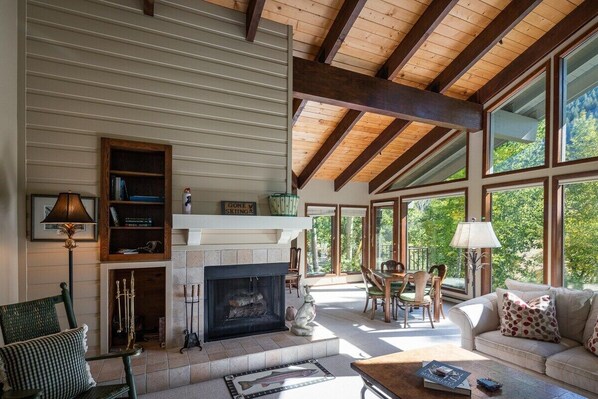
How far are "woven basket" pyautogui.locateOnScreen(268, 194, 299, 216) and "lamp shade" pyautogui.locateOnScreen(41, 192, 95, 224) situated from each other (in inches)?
69.4

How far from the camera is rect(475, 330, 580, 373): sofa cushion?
8.96 feet

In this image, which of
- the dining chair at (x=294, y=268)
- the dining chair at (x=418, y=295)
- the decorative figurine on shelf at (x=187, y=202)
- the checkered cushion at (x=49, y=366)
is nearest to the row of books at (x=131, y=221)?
the decorative figurine on shelf at (x=187, y=202)

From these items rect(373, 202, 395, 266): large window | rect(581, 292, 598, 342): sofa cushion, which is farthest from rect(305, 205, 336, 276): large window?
rect(581, 292, 598, 342): sofa cushion

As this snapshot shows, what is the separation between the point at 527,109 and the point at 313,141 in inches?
139

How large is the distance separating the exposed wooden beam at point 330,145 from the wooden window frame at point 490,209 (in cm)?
261

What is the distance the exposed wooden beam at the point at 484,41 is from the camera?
377 centimetres

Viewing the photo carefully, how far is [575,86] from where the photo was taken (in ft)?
14.2

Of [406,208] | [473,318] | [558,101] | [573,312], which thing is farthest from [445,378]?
[406,208]

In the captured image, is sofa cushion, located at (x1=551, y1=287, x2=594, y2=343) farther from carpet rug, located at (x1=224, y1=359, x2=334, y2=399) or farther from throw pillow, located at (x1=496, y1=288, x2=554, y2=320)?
carpet rug, located at (x1=224, y1=359, x2=334, y2=399)

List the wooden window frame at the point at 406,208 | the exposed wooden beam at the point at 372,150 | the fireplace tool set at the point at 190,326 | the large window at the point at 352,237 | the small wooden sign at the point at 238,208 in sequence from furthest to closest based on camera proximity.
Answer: the large window at the point at 352,237 → the wooden window frame at the point at 406,208 → the exposed wooden beam at the point at 372,150 → the small wooden sign at the point at 238,208 → the fireplace tool set at the point at 190,326

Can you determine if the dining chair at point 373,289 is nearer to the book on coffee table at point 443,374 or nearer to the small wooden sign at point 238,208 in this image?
the small wooden sign at point 238,208

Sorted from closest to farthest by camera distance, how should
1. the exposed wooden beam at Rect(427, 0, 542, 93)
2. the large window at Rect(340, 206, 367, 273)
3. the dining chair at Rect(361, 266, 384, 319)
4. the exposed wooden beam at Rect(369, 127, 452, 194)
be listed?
1. the exposed wooden beam at Rect(427, 0, 542, 93)
2. the dining chair at Rect(361, 266, 384, 319)
3. the exposed wooden beam at Rect(369, 127, 452, 194)
4. the large window at Rect(340, 206, 367, 273)

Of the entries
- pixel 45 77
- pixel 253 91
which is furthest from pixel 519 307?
pixel 45 77

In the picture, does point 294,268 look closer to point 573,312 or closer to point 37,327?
point 573,312
